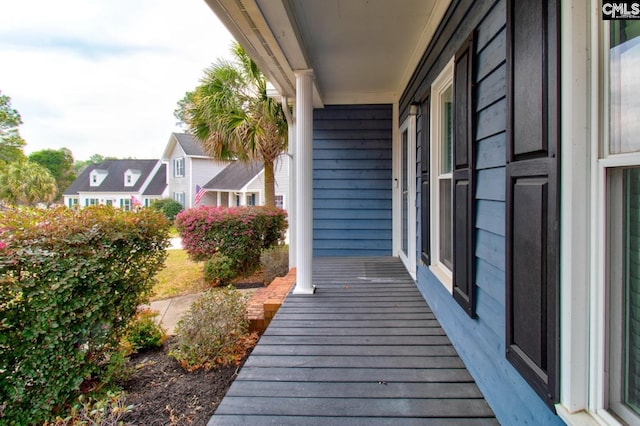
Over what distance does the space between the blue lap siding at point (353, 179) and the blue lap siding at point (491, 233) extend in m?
3.16

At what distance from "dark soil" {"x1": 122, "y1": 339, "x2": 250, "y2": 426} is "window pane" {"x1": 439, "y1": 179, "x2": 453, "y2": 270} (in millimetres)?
1883

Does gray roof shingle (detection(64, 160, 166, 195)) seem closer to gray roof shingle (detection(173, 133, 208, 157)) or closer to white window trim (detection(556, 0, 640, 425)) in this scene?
gray roof shingle (detection(173, 133, 208, 157))

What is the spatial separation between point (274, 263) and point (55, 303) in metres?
4.38

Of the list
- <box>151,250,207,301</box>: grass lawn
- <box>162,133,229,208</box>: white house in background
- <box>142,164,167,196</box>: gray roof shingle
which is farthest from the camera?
<box>142,164,167,196</box>: gray roof shingle

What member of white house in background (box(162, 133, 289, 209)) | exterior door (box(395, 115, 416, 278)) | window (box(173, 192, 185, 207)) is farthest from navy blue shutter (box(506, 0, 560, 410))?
window (box(173, 192, 185, 207))

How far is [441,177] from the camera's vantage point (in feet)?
8.89

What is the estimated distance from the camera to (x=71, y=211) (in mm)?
→ 2611

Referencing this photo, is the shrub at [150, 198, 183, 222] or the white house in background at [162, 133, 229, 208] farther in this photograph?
the white house in background at [162, 133, 229, 208]

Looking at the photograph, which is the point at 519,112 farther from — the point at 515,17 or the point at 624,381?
the point at 624,381

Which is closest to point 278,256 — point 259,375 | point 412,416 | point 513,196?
point 259,375

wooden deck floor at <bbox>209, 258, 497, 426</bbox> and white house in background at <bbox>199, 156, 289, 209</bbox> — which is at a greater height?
white house in background at <bbox>199, 156, 289, 209</bbox>

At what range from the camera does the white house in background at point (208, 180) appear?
17.5 m

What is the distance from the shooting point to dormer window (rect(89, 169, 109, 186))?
24.6m

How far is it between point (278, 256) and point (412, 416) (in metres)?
5.13
